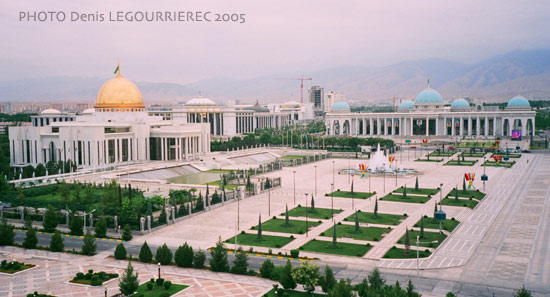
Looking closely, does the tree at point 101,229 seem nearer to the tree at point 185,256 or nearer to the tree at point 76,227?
the tree at point 76,227

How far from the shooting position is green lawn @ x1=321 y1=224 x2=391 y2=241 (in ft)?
138

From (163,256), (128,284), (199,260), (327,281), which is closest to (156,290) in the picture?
(128,284)

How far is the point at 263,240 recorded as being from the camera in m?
41.5

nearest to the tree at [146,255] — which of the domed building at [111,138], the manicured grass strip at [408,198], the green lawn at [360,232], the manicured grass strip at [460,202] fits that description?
the green lawn at [360,232]

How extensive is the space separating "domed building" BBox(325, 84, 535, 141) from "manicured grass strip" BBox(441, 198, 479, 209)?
85.7 meters

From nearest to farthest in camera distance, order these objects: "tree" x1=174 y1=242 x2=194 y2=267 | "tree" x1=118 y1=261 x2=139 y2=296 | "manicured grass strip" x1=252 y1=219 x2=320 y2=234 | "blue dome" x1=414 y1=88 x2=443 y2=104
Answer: "tree" x1=118 y1=261 x2=139 y2=296 < "tree" x1=174 y1=242 x2=194 y2=267 < "manicured grass strip" x1=252 y1=219 x2=320 y2=234 < "blue dome" x1=414 y1=88 x2=443 y2=104

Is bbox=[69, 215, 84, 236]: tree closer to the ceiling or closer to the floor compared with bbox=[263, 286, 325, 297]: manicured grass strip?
closer to the ceiling

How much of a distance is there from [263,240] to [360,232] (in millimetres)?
8381

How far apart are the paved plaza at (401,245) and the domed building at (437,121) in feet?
244

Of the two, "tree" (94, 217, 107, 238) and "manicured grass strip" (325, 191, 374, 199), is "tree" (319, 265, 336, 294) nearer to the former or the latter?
"tree" (94, 217, 107, 238)

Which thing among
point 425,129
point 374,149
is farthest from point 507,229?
point 425,129

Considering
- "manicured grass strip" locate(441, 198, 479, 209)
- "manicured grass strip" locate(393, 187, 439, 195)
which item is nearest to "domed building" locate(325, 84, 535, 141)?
"manicured grass strip" locate(393, 187, 439, 195)

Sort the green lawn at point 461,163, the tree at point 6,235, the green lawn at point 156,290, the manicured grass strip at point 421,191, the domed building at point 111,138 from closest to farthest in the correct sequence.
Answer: the green lawn at point 156,290
the tree at point 6,235
the manicured grass strip at point 421,191
the domed building at point 111,138
the green lawn at point 461,163

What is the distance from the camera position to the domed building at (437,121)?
13950 centimetres
